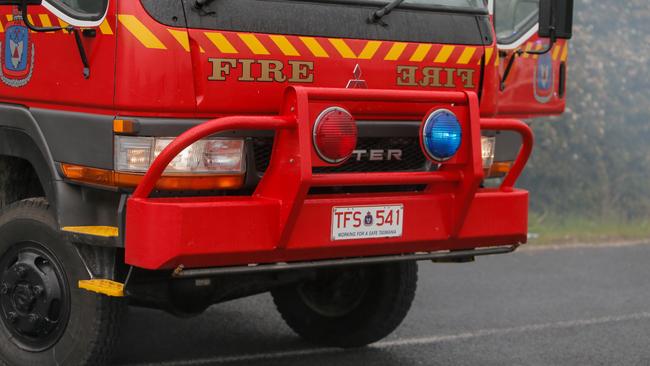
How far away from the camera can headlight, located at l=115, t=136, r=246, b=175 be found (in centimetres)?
483

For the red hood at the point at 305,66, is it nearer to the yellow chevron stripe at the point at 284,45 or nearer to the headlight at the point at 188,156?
the yellow chevron stripe at the point at 284,45

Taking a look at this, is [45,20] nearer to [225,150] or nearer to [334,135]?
[225,150]

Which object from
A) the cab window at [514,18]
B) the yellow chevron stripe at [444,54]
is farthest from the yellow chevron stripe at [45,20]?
the cab window at [514,18]

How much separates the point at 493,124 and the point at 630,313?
2.69m

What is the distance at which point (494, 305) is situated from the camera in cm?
773

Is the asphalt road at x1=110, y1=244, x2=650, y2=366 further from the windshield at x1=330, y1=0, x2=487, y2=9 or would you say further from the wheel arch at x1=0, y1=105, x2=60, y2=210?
the windshield at x1=330, y1=0, x2=487, y2=9

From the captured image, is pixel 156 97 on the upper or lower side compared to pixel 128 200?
upper

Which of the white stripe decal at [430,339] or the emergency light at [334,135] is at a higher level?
the emergency light at [334,135]

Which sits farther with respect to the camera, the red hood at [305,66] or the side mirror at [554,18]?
the side mirror at [554,18]

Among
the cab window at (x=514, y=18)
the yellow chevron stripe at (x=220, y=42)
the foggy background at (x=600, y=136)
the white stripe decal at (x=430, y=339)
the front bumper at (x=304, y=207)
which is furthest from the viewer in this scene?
the foggy background at (x=600, y=136)

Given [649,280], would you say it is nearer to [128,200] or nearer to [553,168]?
[553,168]

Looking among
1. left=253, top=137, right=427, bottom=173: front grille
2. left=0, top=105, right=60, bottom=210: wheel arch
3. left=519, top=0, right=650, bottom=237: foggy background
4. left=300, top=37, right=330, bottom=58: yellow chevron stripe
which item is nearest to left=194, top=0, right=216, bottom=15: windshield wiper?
left=300, top=37, right=330, bottom=58: yellow chevron stripe

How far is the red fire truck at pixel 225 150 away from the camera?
479 cm

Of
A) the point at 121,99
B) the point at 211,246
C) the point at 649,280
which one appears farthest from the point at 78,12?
the point at 649,280
